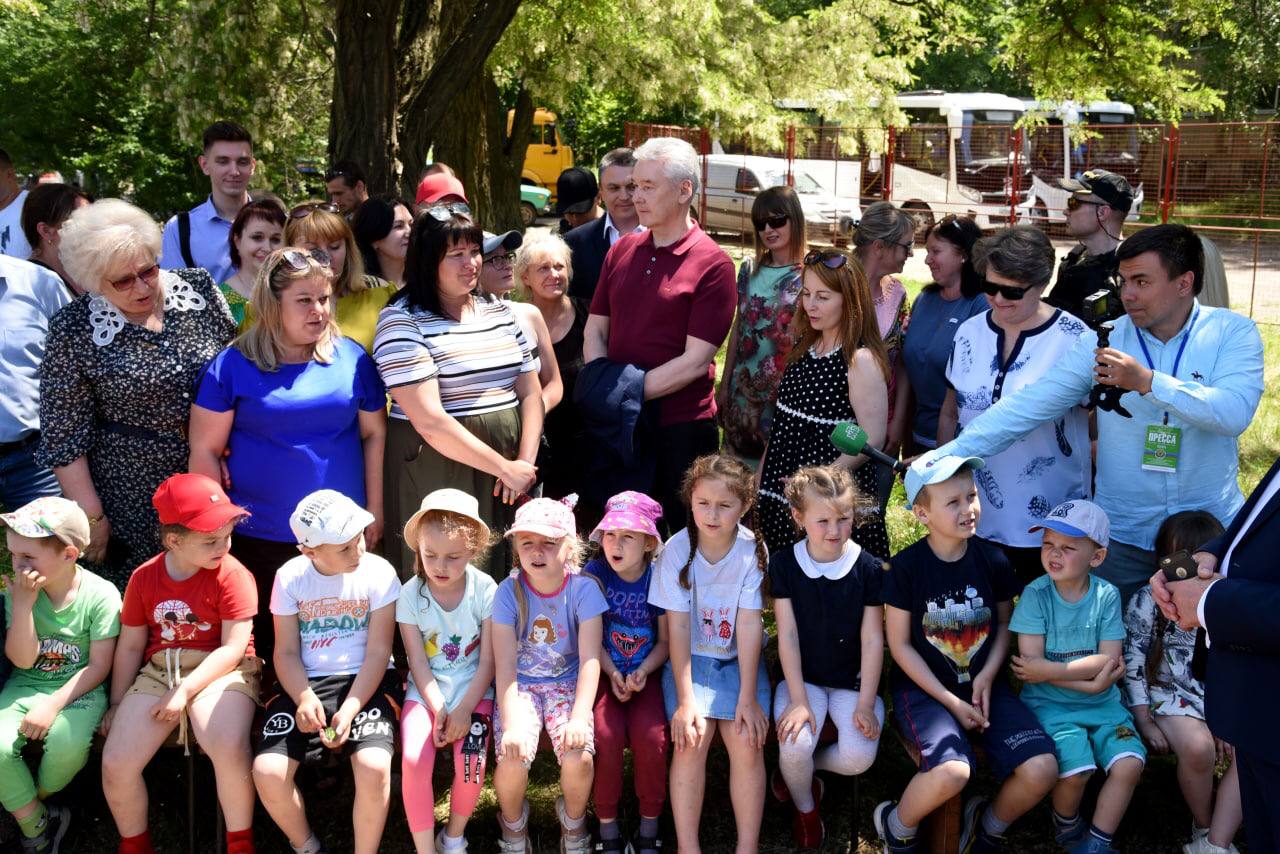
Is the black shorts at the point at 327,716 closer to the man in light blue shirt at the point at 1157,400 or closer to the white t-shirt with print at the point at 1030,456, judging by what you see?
the man in light blue shirt at the point at 1157,400

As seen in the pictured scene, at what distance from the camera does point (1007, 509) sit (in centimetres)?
388

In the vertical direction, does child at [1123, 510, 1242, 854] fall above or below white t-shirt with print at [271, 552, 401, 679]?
below

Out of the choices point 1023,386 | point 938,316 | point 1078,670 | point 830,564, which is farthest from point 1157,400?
point 938,316

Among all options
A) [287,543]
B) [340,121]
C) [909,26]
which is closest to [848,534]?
[287,543]

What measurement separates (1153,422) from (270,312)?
9.62 feet

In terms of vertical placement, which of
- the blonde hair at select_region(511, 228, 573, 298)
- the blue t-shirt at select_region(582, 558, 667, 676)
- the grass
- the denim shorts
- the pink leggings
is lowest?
the grass

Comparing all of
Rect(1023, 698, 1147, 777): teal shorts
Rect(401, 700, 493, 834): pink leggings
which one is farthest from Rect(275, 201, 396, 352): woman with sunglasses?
Rect(1023, 698, 1147, 777): teal shorts

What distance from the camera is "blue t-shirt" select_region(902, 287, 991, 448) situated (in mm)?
4656

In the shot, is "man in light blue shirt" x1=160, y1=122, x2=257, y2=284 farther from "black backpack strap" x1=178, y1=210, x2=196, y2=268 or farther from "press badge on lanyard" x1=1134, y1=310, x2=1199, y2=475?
"press badge on lanyard" x1=1134, y1=310, x2=1199, y2=475

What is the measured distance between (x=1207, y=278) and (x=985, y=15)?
2560cm

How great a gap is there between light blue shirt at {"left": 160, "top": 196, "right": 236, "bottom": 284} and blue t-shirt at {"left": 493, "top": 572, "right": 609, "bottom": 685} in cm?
218

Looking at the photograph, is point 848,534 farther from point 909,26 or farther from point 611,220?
point 909,26

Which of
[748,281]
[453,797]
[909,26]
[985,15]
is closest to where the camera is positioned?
[453,797]

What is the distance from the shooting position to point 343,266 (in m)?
4.32
